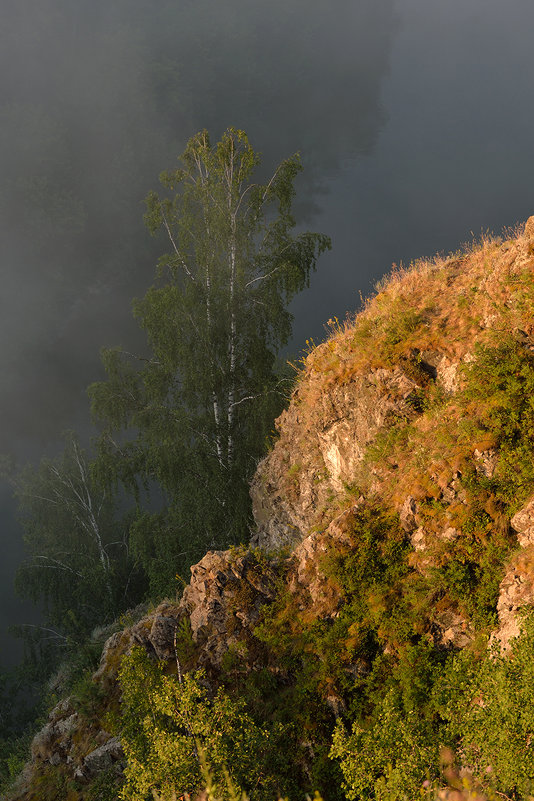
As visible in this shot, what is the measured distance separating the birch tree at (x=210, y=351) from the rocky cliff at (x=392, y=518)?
5461 millimetres

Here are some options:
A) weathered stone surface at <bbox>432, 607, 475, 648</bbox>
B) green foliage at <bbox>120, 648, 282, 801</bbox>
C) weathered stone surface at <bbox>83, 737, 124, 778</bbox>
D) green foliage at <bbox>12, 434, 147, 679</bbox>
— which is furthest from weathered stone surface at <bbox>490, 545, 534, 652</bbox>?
green foliage at <bbox>12, 434, 147, 679</bbox>

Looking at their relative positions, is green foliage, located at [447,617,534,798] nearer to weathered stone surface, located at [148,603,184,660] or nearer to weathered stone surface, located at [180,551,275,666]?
weathered stone surface, located at [180,551,275,666]

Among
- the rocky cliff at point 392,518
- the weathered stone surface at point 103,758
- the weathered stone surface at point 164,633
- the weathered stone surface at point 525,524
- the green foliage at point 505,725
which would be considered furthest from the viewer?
the weathered stone surface at point 164,633

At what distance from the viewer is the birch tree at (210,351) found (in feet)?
54.6

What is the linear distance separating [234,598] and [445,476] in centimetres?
448

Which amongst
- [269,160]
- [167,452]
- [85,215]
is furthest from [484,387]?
[269,160]

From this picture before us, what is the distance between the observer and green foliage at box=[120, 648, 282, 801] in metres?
5.49

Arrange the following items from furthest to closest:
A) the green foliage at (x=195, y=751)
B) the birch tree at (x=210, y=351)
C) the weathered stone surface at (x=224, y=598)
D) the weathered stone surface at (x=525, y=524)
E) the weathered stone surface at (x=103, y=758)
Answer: the birch tree at (x=210, y=351) → the weathered stone surface at (x=224, y=598) → the weathered stone surface at (x=103, y=758) → the weathered stone surface at (x=525, y=524) → the green foliage at (x=195, y=751)

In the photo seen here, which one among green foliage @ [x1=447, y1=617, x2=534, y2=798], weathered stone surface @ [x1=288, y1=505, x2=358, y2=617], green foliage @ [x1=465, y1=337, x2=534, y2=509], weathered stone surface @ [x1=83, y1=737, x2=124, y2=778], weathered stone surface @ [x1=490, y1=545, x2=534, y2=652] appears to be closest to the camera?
green foliage @ [x1=447, y1=617, x2=534, y2=798]

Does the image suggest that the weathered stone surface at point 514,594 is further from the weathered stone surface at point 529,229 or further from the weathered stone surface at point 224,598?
the weathered stone surface at point 529,229

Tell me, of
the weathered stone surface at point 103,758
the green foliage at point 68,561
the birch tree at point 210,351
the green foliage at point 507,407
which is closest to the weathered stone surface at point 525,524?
the green foliage at point 507,407

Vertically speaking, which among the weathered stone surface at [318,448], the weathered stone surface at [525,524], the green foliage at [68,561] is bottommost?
the weathered stone surface at [525,524]

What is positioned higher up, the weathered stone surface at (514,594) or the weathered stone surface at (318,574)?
the weathered stone surface at (318,574)

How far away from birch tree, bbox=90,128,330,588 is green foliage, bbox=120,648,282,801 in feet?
33.0
